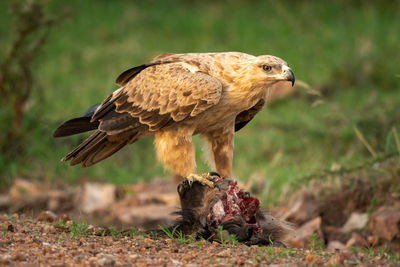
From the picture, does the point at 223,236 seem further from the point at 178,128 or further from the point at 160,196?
the point at 160,196

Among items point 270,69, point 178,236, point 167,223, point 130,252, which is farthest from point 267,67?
point 167,223

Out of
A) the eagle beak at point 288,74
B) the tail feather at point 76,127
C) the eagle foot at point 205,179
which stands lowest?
the eagle foot at point 205,179

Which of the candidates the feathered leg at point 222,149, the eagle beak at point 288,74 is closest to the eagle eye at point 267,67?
the eagle beak at point 288,74

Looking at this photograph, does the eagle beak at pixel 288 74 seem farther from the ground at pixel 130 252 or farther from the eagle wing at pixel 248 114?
the ground at pixel 130 252

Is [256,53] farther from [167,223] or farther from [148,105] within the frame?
[148,105]

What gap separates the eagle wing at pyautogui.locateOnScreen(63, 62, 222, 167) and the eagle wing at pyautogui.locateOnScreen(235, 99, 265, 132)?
593 mm

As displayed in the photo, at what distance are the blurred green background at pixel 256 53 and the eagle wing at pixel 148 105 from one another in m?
1.38

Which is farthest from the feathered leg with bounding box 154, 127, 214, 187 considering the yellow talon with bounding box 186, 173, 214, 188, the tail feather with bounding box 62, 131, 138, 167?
the tail feather with bounding box 62, 131, 138, 167

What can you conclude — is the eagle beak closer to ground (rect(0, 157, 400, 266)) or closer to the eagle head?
the eagle head

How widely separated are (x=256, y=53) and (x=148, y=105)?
240 inches

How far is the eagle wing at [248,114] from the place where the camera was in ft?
18.8

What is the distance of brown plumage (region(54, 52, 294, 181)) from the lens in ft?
17.2

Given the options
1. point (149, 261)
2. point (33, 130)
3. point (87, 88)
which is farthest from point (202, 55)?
point (87, 88)

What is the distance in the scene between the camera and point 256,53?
1133 cm
